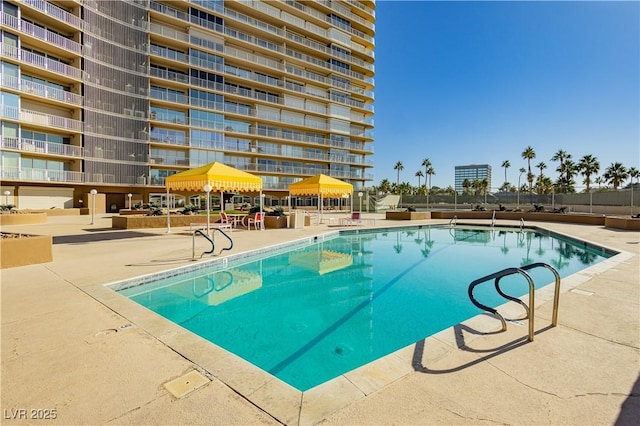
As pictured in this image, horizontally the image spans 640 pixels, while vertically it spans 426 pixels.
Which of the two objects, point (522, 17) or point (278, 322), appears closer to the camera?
point (278, 322)

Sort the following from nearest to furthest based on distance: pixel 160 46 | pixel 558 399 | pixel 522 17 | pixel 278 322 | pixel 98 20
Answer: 1. pixel 558 399
2. pixel 278 322
3. pixel 522 17
4. pixel 98 20
5. pixel 160 46

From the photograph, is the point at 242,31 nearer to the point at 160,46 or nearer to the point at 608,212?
the point at 160,46

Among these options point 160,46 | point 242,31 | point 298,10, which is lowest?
point 160,46

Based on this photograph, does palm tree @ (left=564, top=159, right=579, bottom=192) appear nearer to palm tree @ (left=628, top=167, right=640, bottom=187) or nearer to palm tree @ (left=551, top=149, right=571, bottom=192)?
palm tree @ (left=551, top=149, right=571, bottom=192)

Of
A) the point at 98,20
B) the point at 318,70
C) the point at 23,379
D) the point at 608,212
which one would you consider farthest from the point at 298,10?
the point at 23,379

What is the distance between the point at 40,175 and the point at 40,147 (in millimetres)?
2306

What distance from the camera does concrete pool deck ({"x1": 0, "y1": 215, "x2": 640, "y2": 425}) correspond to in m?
2.21

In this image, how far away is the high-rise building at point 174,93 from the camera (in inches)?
921

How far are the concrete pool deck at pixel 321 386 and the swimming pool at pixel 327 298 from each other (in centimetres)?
102

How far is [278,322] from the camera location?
5.18m

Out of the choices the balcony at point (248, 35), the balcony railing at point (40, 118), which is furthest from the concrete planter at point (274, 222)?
the balcony at point (248, 35)

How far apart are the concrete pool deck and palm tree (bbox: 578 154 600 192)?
62.4 meters

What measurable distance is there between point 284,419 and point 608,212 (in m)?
Result: 38.9

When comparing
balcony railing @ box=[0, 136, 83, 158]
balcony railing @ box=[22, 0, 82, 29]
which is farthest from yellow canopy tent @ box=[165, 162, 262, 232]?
balcony railing @ box=[22, 0, 82, 29]
